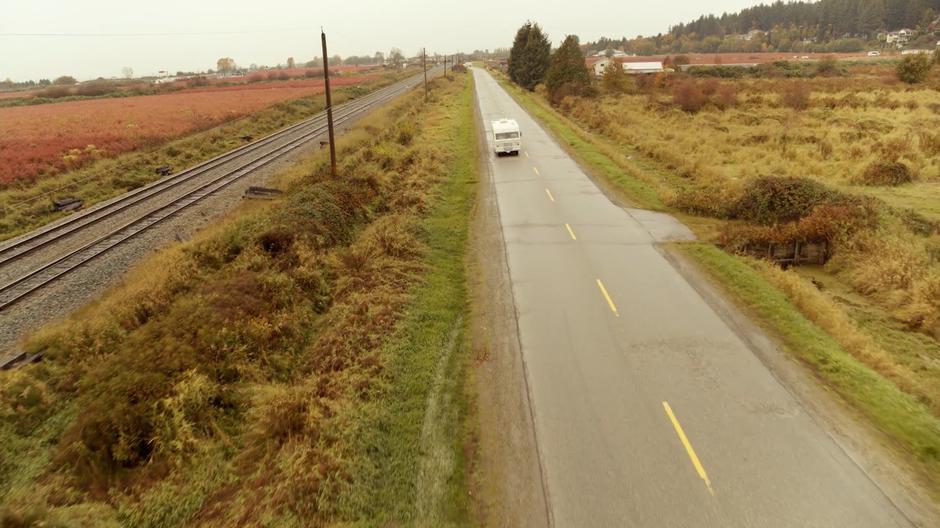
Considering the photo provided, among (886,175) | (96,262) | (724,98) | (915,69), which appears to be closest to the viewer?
(96,262)

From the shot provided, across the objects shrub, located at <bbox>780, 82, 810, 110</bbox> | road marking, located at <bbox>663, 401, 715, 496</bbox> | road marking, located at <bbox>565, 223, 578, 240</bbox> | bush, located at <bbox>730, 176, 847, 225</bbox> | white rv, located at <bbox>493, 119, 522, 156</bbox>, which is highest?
shrub, located at <bbox>780, 82, 810, 110</bbox>

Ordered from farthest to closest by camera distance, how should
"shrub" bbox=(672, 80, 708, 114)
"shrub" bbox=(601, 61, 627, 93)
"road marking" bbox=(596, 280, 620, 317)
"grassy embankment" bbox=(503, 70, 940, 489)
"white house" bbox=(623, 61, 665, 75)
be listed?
"white house" bbox=(623, 61, 665, 75), "shrub" bbox=(601, 61, 627, 93), "shrub" bbox=(672, 80, 708, 114), "road marking" bbox=(596, 280, 620, 317), "grassy embankment" bbox=(503, 70, 940, 489)

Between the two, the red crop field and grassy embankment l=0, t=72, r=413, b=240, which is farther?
the red crop field

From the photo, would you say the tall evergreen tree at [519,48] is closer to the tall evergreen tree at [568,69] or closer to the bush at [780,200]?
the tall evergreen tree at [568,69]

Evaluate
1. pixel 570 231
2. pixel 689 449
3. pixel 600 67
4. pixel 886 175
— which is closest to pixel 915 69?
pixel 600 67

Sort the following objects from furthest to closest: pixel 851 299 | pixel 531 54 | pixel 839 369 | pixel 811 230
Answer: pixel 531 54
pixel 811 230
pixel 851 299
pixel 839 369

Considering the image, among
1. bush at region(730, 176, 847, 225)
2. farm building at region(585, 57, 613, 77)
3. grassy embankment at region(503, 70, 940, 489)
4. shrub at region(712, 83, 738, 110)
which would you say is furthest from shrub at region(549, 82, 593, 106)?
bush at region(730, 176, 847, 225)

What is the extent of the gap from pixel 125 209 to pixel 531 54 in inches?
2436

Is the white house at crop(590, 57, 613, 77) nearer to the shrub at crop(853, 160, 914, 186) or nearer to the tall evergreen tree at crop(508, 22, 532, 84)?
the tall evergreen tree at crop(508, 22, 532, 84)

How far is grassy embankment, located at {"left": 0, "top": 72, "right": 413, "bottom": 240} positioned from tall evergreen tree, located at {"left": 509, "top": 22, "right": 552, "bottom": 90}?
39878 mm

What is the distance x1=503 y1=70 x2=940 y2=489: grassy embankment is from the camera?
29.8ft

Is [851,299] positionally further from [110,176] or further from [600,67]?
[600,67]

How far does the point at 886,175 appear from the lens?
79.8 ft

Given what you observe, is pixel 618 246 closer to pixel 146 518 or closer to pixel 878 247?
pixel 878 247
